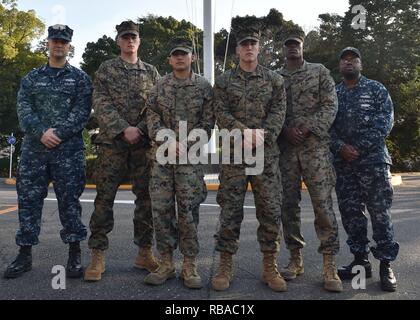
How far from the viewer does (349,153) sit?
315cm

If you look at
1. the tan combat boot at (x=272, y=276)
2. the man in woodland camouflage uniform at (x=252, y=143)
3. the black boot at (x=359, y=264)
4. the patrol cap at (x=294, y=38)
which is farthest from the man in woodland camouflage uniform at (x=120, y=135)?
the black boot at (x=359, y=264)

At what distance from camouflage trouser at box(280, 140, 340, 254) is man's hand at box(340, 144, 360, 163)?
0.12 meters

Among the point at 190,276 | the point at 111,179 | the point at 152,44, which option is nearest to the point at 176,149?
the point at 111,179

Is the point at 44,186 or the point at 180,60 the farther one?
the point at 44,186

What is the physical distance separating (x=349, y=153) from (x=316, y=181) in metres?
0.36

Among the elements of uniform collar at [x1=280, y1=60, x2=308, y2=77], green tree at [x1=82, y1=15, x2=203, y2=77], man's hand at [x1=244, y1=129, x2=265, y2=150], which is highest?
green tree at [x1=82, y1=15, x2=203, y2=77]

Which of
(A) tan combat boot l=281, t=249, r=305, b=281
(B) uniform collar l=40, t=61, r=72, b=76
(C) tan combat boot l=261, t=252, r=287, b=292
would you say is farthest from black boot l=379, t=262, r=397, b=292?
(B) uniform collar l=40, t=61, r=72, b=76

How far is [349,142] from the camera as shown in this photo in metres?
3.27

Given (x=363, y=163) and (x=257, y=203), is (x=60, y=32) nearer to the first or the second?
(x=257, y=203)

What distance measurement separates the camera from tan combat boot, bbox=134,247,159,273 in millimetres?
3362

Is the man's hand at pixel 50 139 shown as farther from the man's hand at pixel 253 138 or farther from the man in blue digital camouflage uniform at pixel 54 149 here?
the man's hand at pixel 253 138

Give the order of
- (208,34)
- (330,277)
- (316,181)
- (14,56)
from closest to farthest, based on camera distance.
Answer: (330,277) < (316,181) < (208,34) < (14,56)

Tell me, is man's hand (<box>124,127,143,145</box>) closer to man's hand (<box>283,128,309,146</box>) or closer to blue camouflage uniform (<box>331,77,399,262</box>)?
man's hand (<box>283,128,309,146</box>)
